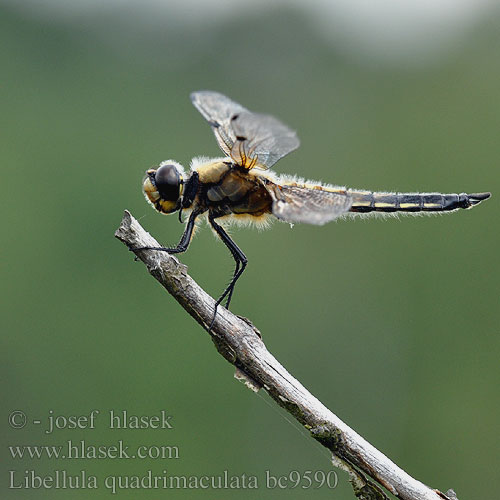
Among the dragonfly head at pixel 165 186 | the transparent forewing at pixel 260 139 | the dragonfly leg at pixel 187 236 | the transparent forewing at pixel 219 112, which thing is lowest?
the dragonfly leg at pixel 187 236

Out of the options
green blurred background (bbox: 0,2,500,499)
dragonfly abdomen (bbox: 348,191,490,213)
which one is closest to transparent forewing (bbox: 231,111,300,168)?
dragonfly abdomen (bbox: 348,191,490,213)

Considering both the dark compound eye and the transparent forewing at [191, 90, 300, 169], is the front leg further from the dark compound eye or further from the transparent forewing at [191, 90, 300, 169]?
the transparent forewing at [191, 90, 300, 169]

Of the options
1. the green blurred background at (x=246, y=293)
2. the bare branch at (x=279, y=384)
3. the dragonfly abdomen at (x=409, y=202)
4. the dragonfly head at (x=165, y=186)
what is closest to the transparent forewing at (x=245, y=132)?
the dragonfly head at (x=165, y=186)

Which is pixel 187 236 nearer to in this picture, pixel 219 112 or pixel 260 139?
pixel 260 139

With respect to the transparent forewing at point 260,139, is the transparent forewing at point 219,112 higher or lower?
higher

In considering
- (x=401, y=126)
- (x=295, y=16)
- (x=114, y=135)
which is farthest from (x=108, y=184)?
(x=295, y=16)

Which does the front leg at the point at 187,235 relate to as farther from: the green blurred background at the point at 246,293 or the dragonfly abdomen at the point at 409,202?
the green blurred background at the point at 246,293

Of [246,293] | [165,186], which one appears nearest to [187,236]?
[165,186]

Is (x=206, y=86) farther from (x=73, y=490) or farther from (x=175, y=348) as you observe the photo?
(x=73, y=490)
